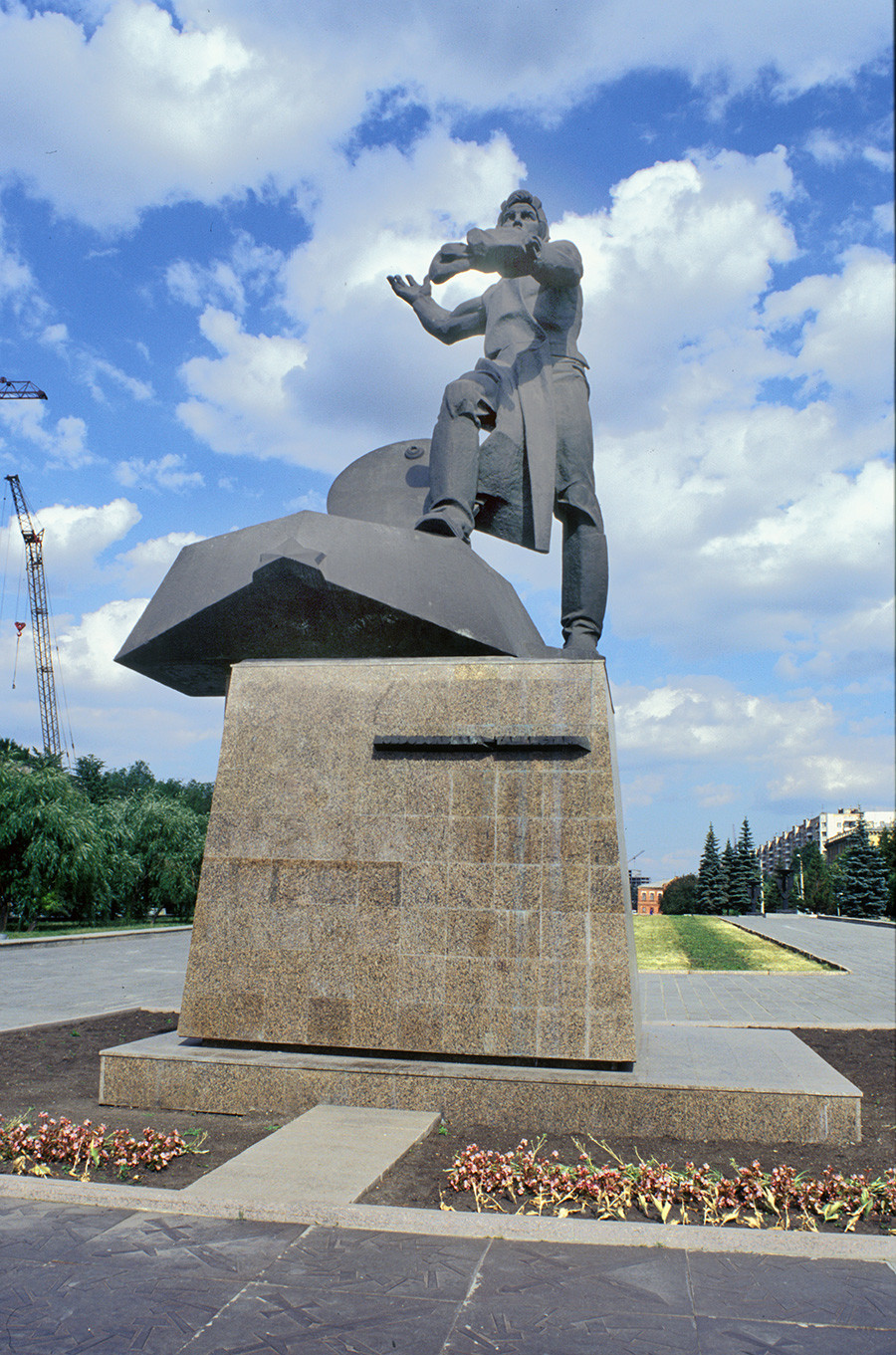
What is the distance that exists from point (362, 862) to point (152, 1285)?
2777mm

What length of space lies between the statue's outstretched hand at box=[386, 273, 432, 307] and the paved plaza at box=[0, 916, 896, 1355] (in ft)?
23.0

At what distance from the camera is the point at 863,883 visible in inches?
2064

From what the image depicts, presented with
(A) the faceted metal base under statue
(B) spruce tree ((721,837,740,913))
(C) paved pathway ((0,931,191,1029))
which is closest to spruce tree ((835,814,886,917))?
(B) spruce tree ((721,837,740,913))

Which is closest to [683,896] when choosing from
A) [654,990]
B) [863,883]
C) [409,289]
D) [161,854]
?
[863,883]

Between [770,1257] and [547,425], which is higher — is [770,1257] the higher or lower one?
the lower one

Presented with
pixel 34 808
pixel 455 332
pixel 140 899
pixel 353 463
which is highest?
pixel 455 332

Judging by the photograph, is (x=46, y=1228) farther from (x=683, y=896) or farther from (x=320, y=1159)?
(x=683, y=896)

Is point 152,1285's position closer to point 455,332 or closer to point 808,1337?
point 808,1337

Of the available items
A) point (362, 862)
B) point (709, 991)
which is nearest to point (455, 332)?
point (362, 862)

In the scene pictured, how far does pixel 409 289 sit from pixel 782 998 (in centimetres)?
906

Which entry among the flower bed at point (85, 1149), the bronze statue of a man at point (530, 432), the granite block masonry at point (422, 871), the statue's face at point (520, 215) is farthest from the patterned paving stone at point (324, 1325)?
the statue's face at point (520, 215)

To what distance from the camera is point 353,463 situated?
26.1 feet

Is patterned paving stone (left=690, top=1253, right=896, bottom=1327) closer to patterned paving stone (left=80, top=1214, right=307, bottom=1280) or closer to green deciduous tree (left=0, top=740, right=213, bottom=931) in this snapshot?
patterned paving stone (left=80, top=1214, right=307, bottom=1280)

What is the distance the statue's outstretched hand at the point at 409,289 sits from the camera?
26.9 ft
